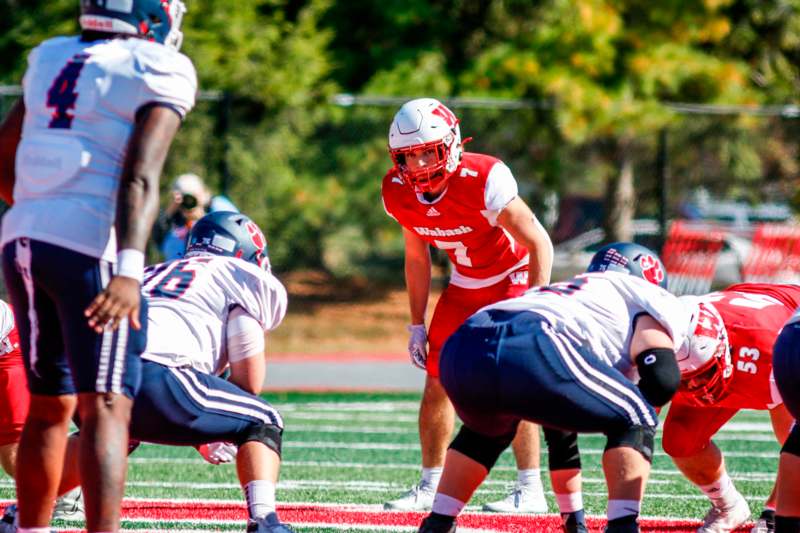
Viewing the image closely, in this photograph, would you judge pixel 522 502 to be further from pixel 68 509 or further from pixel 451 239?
pixel 68 509

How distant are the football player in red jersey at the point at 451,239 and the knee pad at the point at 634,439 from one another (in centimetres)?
167

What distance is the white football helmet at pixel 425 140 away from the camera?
5473 millimetres

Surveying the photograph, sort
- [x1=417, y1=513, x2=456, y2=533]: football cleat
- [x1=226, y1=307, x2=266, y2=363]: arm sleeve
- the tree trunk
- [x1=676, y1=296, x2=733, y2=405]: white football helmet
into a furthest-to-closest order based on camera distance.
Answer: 1. the tree trunk
2. [x1=226, y1=307, x2=266, y2=363]: arm sleeve
3. [x1=676, y1=296, x2=733, y2=405]: white football helmet
4. [x1=417, y1=513, x2=456, y2=533]: football cleat

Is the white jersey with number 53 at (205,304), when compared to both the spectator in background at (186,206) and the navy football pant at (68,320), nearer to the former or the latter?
the navy football pant at (68,320)

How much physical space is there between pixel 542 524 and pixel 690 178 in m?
11.2

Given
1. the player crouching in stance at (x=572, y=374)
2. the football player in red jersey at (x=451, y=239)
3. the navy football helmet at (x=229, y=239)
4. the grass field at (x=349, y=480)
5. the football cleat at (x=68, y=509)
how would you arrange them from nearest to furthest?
the player crouching in stance at (x=572, y=374), the navy football helmet at (x=229, y=239), the grass field at (x=349, y=480), the football cleat at (x=68, y=509), the football player in red jersey at (x=451, y=239)

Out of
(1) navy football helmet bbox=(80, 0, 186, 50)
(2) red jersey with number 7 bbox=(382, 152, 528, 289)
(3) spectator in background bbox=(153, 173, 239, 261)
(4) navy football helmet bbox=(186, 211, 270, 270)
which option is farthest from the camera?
(3) spectator in background bbox=(153, 173, 239, 261)

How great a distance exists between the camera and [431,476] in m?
5.98

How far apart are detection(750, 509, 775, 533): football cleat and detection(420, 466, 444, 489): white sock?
4.95 feet

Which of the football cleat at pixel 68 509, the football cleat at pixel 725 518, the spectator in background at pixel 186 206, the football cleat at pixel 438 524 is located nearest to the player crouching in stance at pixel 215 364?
the football cleat at pixel 438 524

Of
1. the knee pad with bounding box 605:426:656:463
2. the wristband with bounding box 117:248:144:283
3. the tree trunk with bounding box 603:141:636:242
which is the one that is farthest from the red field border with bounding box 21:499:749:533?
the tree trunk with bounding box 603:141:636:242

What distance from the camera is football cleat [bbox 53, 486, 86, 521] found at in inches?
214

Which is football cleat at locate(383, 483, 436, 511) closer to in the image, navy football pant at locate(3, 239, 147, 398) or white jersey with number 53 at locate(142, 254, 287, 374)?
white jersey with number 53 at locate(142, 254, 287, 374)

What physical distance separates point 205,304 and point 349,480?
227 cm
